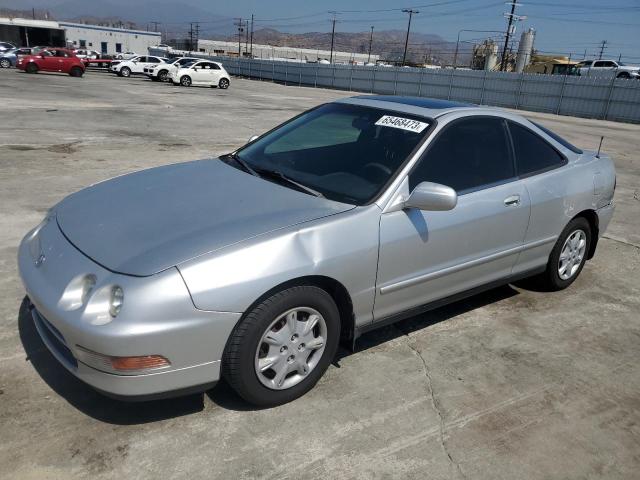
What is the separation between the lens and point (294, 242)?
2678mm

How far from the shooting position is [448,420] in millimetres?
2852

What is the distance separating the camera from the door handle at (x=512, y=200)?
368 cm

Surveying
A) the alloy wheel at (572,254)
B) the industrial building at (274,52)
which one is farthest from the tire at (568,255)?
the industrial building at (274,52)

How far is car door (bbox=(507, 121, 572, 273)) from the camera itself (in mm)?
3916

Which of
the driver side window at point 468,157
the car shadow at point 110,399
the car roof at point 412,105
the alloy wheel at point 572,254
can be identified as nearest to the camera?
the car shadow at point 110,399

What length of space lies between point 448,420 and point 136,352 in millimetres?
1643

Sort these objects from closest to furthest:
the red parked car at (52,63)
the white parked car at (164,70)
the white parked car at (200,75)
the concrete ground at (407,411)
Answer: the concrete ground at (407,411) < the white parked car at (200,75) < the red parked car at (52,63) < the white parked car at (164,70)

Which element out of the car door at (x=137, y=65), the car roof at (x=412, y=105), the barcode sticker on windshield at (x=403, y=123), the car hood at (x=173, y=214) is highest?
the car roof at (x=412, y=105)

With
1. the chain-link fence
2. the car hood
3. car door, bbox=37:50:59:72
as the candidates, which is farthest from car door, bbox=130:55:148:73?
the car hood

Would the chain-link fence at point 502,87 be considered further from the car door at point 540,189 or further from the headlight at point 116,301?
the headlight at point 116,301

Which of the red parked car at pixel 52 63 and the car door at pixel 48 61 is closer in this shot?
the red parked car at pixel 52 63

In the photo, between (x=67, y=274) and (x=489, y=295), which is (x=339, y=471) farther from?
(x=489, y=295)

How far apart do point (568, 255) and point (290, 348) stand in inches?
113

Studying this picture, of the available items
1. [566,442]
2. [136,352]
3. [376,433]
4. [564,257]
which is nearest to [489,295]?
[564,257]
